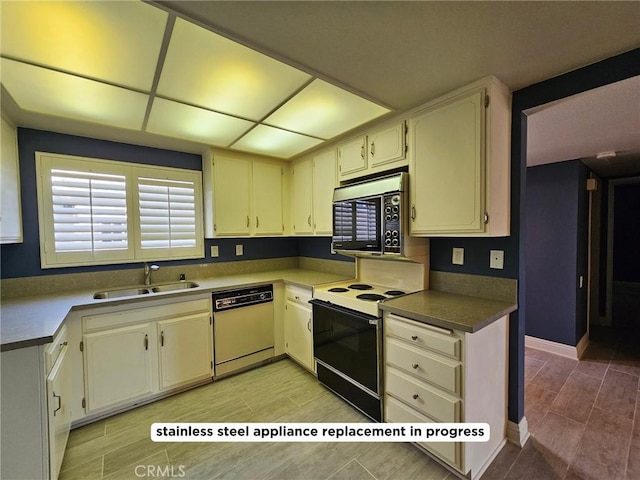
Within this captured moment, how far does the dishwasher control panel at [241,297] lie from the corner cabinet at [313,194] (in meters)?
0.79

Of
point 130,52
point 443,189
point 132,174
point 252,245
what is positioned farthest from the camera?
point 252,245

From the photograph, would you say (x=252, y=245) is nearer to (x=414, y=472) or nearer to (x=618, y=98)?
(x=414, y=472)

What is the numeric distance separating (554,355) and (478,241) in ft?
7.45

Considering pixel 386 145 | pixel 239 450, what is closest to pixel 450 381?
pixel 239 450

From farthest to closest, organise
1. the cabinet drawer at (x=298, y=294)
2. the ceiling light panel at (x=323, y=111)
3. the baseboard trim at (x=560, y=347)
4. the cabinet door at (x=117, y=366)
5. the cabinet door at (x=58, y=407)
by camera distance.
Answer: the baseboard trim at (x=560, y=347) < the cabinet drawer at (x=298, y=294) < the cabinet door at (x=117, y=366) < the ceiling light panel at (x=323, y=111) < the cabinet door at (x=58, y=407)

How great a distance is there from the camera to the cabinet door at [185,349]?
2.24 m

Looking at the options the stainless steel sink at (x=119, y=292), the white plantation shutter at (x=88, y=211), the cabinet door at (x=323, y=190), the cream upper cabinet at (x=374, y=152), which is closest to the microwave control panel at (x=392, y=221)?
the cream upper cabinet at (x=374, y=152)

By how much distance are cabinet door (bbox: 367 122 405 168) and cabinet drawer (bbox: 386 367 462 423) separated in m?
1.55

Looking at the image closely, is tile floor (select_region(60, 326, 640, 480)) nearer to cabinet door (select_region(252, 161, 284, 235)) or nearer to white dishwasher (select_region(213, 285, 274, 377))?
white dishwasher (select_region(213, 285, 274, 377))

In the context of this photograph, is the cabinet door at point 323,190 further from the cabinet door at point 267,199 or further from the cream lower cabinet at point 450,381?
the cream lower cabinet at point 450,381

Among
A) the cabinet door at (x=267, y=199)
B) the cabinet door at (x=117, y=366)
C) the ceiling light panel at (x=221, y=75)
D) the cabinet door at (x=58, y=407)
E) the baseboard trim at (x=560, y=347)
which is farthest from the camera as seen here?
the cabinet door at (x=267, y=199)

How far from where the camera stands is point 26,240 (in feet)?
7.11

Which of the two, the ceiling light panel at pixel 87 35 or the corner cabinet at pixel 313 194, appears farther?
the corner cabinet at pixel 313 194

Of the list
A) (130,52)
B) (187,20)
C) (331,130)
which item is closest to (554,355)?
(331,130)
